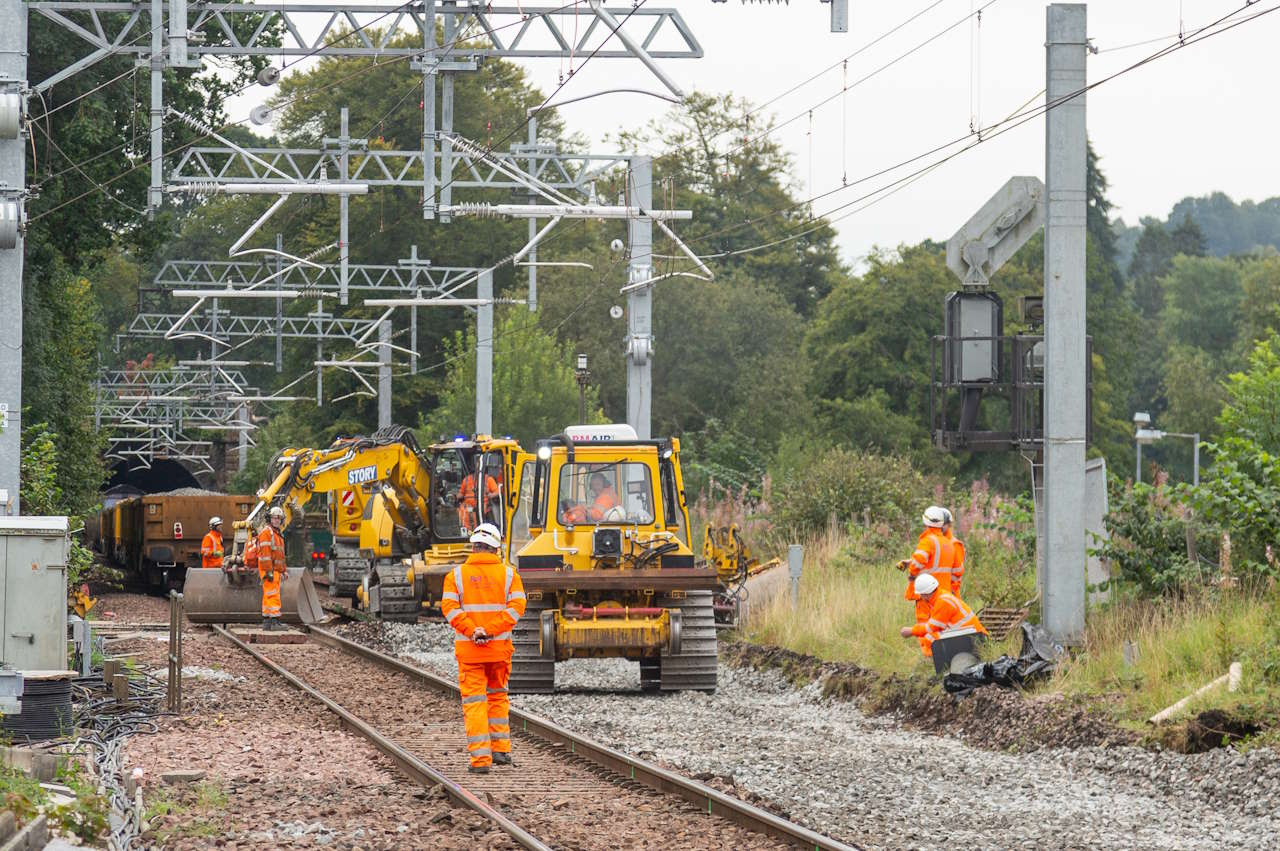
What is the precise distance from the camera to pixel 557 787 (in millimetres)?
13039

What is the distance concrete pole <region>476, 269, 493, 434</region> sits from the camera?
116 ft

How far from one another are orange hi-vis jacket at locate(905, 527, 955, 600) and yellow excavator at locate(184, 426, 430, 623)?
1364 centimetres

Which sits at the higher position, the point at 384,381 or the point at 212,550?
the point at 384,381

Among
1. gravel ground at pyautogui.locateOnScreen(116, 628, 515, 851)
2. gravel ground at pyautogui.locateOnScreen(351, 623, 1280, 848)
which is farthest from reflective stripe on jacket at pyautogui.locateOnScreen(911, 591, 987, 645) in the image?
gravel ground at pyautogui.locateOnScreen(116, 628, 515, 851)

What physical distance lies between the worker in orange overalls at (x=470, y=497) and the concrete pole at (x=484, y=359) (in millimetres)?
5197

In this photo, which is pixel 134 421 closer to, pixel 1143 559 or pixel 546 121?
pixel 546 121

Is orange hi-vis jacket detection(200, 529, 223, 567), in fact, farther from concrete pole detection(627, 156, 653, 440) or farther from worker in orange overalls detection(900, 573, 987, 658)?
worker in orange overalls detection(900, 573, 987, 658)

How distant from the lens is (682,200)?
7612 cm

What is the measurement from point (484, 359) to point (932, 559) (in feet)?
65.0

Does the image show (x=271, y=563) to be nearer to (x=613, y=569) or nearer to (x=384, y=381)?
(x=613, y=569)

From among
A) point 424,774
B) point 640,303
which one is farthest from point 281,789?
point 640,303

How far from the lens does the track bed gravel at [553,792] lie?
10891mm

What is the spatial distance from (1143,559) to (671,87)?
7.10 m

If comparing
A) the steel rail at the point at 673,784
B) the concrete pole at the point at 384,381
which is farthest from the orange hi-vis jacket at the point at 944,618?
the concrete pole at the point at 384,381
